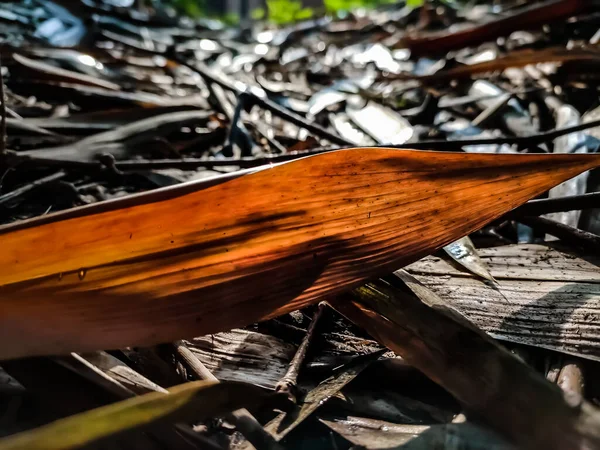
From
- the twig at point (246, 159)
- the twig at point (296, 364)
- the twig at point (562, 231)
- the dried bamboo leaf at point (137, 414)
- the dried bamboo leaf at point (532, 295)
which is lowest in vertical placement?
the twig at point (296, 364)

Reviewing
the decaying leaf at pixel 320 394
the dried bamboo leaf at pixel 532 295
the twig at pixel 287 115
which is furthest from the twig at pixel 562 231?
the twig at pixel 287 115

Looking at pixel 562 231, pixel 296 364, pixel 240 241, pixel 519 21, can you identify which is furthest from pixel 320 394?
pixel 519 21

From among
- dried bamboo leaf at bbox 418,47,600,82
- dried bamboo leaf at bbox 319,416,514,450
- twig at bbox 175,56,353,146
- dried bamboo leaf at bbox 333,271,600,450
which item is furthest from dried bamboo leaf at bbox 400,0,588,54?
dried bamboo leaf at bbox 319,416,514,450

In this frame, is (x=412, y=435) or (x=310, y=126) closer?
(x=412, y=435)

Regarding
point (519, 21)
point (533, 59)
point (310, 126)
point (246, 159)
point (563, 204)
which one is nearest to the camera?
point (563, 204)

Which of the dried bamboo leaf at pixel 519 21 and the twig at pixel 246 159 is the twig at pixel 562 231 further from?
the dried bamboo leaf at pixel 519 21

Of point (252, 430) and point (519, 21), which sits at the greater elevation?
point (519, 21)

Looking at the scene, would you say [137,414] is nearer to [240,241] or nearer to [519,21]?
[240,241]
